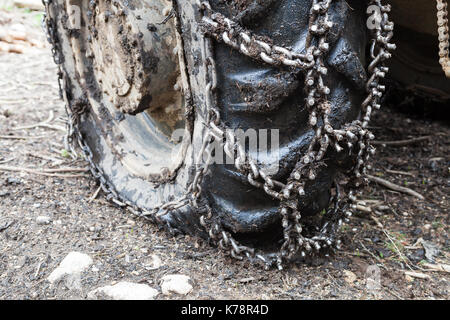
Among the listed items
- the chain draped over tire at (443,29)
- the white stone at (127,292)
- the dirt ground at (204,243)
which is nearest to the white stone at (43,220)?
the dirt ground at (204,243)

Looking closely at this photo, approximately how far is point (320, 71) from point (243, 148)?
24cm

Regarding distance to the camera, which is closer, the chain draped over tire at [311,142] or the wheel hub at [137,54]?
the chain draped over tire at [311,142]

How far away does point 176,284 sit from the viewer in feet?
3.39

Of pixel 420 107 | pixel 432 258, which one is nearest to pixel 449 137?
pixel 420 107

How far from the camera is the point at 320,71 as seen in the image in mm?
896

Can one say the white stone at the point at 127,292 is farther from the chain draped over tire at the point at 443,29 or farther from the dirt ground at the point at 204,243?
the chain draped over tire at the point at 443,29

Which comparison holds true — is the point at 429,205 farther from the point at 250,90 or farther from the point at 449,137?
the point at 250,90

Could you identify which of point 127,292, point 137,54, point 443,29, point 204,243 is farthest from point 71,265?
point 443,29

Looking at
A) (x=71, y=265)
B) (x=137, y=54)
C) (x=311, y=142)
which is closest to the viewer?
(x=311, y=142)

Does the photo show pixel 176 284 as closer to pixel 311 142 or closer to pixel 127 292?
pixel 127 292

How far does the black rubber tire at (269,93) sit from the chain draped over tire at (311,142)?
0.02m

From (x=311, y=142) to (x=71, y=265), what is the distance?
0.63 metres

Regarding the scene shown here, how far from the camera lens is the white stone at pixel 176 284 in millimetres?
1021

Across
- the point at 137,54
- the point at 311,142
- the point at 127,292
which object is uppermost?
the point at 137,54
